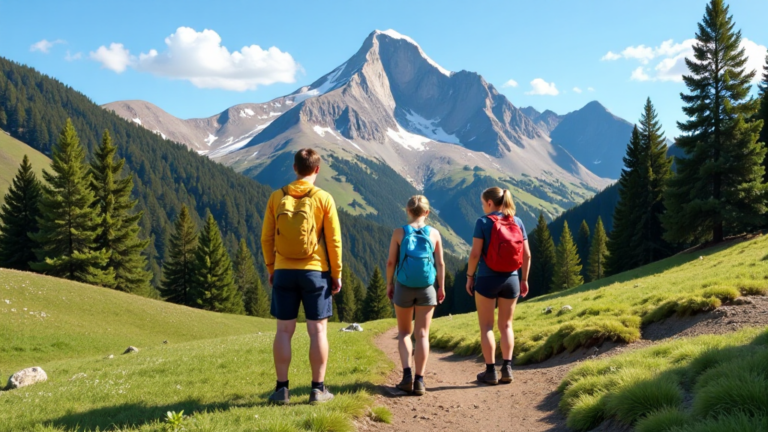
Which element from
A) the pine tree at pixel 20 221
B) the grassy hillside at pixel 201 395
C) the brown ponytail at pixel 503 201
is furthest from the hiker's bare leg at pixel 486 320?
the pine tree at pixel 20 221

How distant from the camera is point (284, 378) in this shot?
691 cm

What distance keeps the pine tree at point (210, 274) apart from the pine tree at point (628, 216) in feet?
145

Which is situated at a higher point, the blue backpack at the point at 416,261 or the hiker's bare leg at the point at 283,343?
the blue backpack at the point at 416,261

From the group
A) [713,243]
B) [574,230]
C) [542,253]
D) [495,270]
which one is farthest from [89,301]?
[574,230]

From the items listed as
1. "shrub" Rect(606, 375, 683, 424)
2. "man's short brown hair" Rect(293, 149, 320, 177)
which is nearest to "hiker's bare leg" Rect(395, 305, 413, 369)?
"man's short brown hair" Rect(293, 149, 320, 177)

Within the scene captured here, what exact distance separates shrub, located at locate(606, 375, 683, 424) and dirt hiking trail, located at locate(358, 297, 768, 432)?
176 mm

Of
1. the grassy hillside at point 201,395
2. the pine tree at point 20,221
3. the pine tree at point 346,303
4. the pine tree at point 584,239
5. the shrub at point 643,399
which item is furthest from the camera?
the pine tree at point 584,239

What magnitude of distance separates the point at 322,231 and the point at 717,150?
129 ft

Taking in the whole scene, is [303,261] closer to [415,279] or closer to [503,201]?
[415,279]

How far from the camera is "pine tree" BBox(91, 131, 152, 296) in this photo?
4622 cm

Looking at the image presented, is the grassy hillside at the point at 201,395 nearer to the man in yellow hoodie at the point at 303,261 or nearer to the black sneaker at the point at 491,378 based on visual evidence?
the man in yellow hoodie at the point at 303,261

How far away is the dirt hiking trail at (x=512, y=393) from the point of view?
676 cm

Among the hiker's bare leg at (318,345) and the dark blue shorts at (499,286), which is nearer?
the hiker's bare leg at (318,345)

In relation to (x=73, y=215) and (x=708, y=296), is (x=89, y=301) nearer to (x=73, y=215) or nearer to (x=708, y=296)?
(x=73, y=215)
